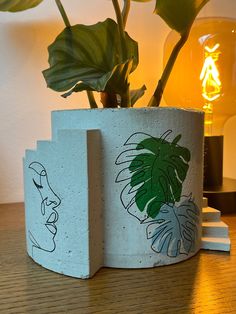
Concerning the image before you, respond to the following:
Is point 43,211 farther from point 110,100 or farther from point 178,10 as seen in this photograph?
point 178,10

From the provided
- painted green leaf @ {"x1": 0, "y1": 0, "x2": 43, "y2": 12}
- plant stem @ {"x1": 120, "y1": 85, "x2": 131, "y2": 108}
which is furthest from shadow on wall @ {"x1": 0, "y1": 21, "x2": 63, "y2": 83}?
plant stem @ {"x1": 120, "y1": 85, "x2": 131, "y2": 108}

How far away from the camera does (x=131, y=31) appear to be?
0.67m

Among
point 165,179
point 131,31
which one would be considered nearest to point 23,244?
point 165,179

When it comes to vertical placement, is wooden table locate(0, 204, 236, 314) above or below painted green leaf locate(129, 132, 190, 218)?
below

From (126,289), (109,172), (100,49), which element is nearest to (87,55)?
(100,49)

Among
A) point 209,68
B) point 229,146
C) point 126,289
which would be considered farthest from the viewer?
point 229,146

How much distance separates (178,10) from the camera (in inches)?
14.1

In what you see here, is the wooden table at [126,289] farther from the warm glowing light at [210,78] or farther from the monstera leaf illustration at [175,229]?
the warm glowing light at [210,78]

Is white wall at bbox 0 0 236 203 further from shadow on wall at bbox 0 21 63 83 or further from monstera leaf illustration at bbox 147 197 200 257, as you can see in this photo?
monstera leaf illustration at bbox 147 197 200 257

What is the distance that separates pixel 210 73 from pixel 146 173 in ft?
1.11

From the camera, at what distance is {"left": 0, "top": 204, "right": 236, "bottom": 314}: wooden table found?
266 mm

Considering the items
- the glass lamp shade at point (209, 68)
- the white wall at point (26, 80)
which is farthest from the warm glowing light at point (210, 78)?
the white wall at point (26, 80)

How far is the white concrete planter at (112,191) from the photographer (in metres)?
0.32

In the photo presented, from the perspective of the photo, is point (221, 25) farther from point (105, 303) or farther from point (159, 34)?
point (105, 303)
